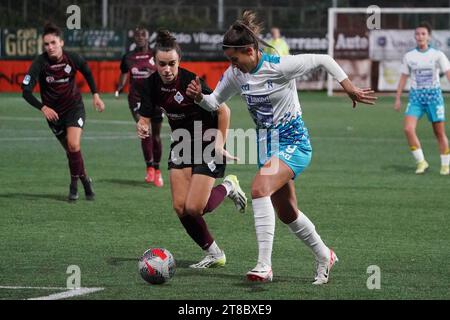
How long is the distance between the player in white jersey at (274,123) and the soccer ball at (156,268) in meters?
0.66

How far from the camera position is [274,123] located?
9109 mm

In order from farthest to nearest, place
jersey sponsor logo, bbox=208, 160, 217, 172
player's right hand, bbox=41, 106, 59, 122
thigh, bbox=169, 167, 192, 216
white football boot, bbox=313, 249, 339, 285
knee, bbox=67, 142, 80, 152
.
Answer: knee, bbox=67, 142, 80, 152 < player's right hand, bbox=41, 106, 59, 122 < jersey sponsor logo, bbox=208, 160, 217, 172 < thigh, bbox=169, 167, 192, 216 < white football boot, bbox=313, 249, 339, 285

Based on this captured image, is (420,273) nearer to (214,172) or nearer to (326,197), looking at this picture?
(214,172)

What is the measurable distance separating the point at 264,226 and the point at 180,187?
4.76 feet

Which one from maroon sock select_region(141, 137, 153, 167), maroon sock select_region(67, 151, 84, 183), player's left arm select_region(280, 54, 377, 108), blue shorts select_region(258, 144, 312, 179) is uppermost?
player's left arm select_region(280, 54, 377, 108)

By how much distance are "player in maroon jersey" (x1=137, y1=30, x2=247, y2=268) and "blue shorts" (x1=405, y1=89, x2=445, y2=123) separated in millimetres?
8620

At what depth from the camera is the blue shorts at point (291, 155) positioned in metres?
9.05

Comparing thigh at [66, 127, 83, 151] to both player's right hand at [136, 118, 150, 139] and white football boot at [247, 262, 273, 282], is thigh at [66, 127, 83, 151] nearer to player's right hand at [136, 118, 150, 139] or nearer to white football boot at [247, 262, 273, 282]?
player's right hand at [136, 118, 150, 139]

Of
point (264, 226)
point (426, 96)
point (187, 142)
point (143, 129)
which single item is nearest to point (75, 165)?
point (143, 129)

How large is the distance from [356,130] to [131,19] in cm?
2114

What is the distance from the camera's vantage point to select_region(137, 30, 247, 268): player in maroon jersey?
9.94 metres

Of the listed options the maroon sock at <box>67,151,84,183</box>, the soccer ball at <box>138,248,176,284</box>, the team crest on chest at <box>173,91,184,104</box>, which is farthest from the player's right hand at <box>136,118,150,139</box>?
the maroon sock at <box>67,151,84,183</box>

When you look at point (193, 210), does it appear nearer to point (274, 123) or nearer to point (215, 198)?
point (215, 198)

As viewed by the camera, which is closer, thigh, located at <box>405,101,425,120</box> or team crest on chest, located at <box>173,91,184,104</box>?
team crest on chest, located at <box>173,91,184,104</box>
